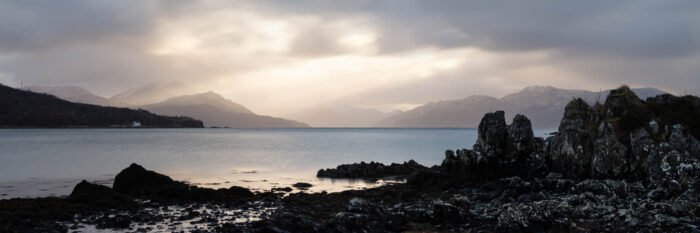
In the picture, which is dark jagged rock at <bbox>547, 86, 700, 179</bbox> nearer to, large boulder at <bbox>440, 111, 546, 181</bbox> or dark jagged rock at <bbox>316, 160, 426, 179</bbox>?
large boulder at <bbox>440, 111, 546, 181</bbox>

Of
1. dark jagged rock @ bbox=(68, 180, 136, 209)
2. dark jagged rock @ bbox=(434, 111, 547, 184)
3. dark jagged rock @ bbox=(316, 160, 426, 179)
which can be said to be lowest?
dark jagged rock @ bbox=(316, 160, 426, 179)

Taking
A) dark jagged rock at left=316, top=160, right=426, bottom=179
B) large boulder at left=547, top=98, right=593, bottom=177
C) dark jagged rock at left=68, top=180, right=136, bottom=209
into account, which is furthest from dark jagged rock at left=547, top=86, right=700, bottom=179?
dark jagged rock at left=68, top=180, right=136, bottom=209

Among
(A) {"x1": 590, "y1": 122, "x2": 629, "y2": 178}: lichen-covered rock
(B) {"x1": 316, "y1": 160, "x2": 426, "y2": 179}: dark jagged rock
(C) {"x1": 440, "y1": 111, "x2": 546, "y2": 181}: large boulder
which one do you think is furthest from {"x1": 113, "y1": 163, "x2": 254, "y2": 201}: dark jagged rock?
(A) {"x1": 590, "y1": 122, "x2": 629, "y2": 178}: lichen-covered rock

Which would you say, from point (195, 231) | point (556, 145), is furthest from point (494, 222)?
point (556, 145)

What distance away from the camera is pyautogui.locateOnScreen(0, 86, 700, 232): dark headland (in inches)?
616

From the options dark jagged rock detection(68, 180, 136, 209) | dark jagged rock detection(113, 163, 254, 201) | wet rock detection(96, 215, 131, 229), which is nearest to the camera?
wet rock detection(96, 215, 131, 229)

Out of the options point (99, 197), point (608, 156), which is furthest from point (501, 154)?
point (99, 197)

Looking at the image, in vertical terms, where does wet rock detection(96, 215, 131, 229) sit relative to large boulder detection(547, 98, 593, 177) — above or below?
below

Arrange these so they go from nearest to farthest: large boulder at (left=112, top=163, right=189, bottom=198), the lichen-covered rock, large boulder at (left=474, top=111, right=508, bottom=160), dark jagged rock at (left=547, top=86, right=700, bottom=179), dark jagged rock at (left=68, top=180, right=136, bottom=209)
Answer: dark jagged rock at (left=68, top=180, right=136, bottom=209) < dark jagged rock at (left=547, top=86, right=700, bottom=179) < the lichen-covered rock < large boulder at (left=112, top=163, right=189, bottom=198) < large boulder at (left=474, top=111, right=508, bottom=160)

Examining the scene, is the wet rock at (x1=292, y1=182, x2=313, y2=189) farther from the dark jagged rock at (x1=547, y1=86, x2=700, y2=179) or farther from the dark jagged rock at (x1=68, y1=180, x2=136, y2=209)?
the dark jagged rock at (x1=547, y1=86, x2=700, y2=179)

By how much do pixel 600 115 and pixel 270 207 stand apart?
2047 centimetres

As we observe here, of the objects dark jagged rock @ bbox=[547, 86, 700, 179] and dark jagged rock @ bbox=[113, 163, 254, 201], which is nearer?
dark jagged rock @ bbox=[547, 86, 700, 179]

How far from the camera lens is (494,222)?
16.2 metres

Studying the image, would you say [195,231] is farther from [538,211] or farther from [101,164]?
[101,164]
